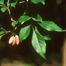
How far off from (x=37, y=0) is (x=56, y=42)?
5046 millimetres

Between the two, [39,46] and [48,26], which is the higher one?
[48,26]

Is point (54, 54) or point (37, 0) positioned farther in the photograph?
point (54, 54)

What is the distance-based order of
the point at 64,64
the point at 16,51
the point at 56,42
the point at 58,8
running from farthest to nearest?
the point at 16,51 < the point at 56,42 < the point at 64,64 < the point at 58,8

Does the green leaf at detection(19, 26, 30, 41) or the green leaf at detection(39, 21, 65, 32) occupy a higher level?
the green leaf at detection(39, 21, 65, 32)

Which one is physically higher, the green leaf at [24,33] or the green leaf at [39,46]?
the green leaf at [24,33]

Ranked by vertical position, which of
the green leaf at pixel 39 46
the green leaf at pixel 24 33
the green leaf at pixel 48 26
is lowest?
the green leaf at pixel 39 46

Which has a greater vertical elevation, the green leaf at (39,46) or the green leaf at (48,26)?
the green leaf at (48,26)

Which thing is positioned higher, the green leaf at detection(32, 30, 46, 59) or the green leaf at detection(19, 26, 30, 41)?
the green leaf at detection(19, 26, 30, 41)

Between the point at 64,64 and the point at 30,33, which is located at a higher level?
the point at 30,33

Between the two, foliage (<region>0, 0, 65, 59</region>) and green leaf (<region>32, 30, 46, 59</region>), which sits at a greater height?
foliage (<region>0, 0, 65, 59</region>)

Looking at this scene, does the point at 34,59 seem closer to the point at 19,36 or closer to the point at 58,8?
the point at 58,8

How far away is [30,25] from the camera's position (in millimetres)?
1811

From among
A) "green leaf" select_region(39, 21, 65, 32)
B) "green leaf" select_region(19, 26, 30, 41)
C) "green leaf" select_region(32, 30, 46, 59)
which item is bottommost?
"green leaf" select_region(32, 30, 46, 59)

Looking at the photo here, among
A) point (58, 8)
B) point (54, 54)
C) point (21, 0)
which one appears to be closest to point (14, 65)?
point (54, 54)
